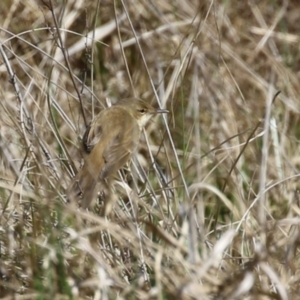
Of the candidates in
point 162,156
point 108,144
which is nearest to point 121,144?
point 108,144

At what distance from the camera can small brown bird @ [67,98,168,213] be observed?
3.04 meters

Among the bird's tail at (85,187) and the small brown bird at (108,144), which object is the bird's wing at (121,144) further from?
the bird's tail at (85,187)

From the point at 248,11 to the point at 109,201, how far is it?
3141 millimetres

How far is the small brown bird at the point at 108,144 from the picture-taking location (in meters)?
3.04

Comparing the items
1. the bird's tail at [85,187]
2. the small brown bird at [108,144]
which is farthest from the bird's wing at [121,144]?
the bird's tail at [85,187]

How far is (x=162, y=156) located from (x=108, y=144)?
2.83ft

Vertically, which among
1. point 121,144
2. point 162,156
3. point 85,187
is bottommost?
point 162,156

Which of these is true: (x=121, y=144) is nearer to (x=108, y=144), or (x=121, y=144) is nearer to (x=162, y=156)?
(x=108, y=144)

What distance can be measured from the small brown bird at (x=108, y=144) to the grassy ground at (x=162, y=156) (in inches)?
2.9

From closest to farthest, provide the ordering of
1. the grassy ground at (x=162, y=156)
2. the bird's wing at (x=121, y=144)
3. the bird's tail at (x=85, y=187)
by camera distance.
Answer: the grassy ground at (x=162, y=156) < the bird's tail at (x=85, y=187) < the bird's wing at (x=121, y=144)

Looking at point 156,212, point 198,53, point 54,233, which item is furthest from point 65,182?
point 198,53

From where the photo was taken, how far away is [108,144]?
3.64 metres

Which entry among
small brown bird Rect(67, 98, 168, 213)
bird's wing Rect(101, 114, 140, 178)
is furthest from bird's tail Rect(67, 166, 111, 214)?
bird's wing Rect(101, 114, 140, 178)

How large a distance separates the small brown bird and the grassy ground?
0.07 m
